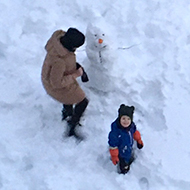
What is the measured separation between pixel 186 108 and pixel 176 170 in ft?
3.15

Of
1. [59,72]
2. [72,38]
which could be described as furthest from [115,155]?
[72,38]

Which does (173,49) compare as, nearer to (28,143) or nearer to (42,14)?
(42,14)

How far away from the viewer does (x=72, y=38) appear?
3572 mm

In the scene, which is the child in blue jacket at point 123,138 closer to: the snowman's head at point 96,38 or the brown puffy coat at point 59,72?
the brown puffy coat at point 59,72

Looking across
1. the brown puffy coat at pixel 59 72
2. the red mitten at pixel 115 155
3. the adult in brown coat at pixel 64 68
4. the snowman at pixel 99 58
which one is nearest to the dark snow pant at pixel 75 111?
the adult in brown coat at pixel 64 68

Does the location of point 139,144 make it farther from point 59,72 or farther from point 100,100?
point 59,72

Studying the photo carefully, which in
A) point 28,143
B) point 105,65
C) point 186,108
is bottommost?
point 28,143

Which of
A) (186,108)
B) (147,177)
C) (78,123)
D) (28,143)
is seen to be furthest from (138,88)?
(28,143)

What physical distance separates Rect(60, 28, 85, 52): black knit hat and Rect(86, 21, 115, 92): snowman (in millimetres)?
849

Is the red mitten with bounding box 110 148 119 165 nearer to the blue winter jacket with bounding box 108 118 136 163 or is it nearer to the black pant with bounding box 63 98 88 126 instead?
the blue winter jacket with bounding box 108 118 136 163

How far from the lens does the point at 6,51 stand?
5.47 m

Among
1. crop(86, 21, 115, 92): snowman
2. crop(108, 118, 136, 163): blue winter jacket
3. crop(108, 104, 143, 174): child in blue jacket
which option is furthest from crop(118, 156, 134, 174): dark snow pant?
crop(86, 21, 115, 92): snowman

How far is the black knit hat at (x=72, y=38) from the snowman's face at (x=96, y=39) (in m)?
0.84

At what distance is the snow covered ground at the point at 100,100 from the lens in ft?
14.3
